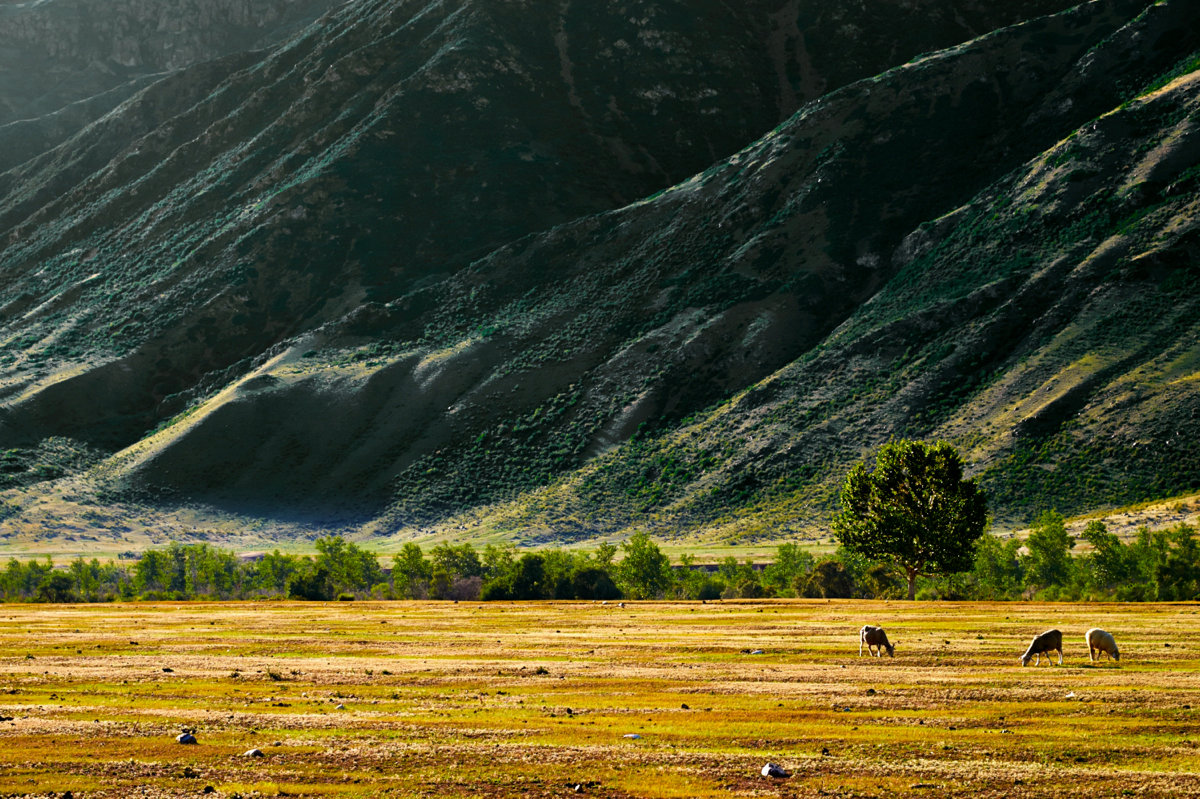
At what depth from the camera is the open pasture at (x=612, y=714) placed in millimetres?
18625

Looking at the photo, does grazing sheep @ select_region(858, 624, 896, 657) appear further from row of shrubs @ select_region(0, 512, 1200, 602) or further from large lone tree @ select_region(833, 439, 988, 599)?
row of shrubs @ select_region(0, 512, 1200, 602)

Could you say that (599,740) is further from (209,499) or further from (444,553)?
(209,499)

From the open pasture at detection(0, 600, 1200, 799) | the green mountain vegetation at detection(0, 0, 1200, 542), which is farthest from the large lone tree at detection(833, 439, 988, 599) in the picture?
the green mountain vegetation at detection(0, 0, 1200, 542)

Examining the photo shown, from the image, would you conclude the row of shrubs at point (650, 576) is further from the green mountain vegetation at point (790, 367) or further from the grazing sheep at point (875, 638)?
the grazing sheep at point (875, 638)

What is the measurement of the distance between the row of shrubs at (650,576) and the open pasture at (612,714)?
1598 inches

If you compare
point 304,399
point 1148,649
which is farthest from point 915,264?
point 1148,649

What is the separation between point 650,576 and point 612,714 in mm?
71124

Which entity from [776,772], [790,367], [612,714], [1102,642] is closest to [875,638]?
[1102,642]

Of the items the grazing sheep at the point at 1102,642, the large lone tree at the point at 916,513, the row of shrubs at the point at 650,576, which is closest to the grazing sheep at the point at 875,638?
the grazing sheep at the point at 1102,642

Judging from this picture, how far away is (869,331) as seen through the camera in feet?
502

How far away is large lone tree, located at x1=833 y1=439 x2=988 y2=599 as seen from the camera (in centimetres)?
6800

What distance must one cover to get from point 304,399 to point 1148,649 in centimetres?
16404

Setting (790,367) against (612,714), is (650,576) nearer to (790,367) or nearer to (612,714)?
(790,367)

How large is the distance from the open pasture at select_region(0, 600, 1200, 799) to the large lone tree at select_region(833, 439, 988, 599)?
21.7 m
